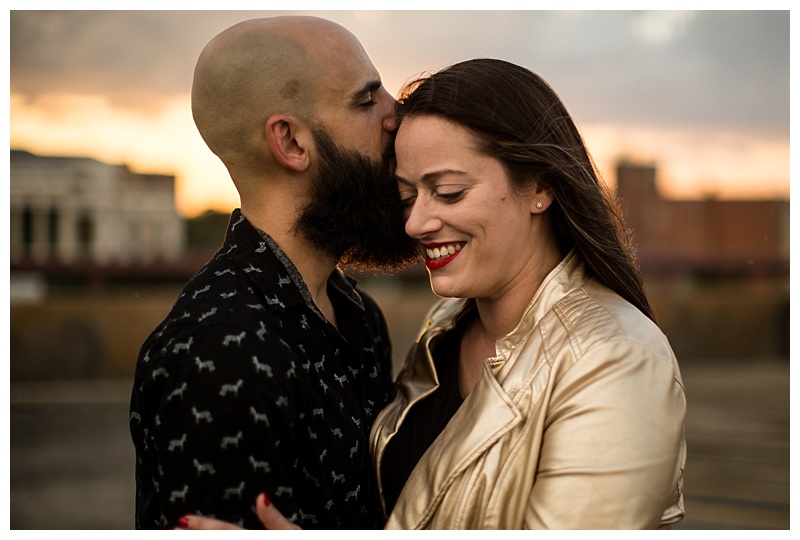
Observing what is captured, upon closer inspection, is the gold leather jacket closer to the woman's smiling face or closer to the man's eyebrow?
the woman's smiling face

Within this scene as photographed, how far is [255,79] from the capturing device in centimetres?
259

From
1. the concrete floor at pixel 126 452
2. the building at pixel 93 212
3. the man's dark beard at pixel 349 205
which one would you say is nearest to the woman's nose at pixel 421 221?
the man's dark beard at pixel 349 205

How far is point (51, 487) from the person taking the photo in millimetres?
7199

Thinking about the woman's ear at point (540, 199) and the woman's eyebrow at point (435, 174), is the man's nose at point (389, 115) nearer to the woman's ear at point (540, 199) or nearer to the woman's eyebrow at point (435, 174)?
the woman's eyebrow at point (435, 174)

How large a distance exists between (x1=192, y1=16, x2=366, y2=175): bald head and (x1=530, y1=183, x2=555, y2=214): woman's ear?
0.66m

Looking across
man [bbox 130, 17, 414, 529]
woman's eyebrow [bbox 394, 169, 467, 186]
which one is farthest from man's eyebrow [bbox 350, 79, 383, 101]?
woman's eyebrow [bbox 394, 169, 467, 186]

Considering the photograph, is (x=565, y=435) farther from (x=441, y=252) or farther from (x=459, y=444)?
(x=441, y=252)

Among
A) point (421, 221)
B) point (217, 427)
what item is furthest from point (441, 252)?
point (217, 427)

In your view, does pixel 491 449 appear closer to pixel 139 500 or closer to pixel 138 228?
pixel 139 500

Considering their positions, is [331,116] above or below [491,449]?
above

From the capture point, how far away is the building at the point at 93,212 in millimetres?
12102

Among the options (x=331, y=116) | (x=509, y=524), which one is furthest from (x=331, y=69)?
(x=509, y=524)

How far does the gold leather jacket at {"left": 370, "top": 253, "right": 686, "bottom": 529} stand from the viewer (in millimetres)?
2160

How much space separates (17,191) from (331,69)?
11.3 metres
